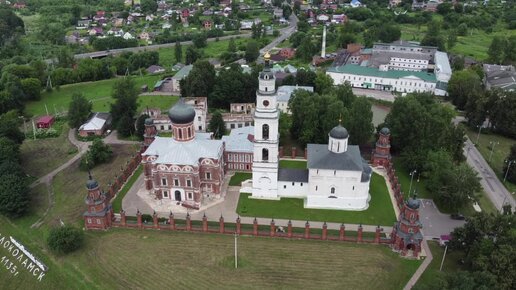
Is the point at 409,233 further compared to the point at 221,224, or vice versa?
the point at 221,224

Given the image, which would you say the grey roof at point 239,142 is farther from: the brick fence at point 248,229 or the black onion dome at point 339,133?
the brick fence at point 248,229

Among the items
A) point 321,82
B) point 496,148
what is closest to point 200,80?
point 321,82

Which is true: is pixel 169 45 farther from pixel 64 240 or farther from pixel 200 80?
pixel 64 240

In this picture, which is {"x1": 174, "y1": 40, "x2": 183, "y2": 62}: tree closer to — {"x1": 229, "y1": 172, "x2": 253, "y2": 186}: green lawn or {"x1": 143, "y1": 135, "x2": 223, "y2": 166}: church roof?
{"x1": 143, "y1": 135, "x2": 223, "y2": 166}: church roof

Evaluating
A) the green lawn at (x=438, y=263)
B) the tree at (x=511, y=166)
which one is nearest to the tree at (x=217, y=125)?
the green lawn at (x=438, y=263)

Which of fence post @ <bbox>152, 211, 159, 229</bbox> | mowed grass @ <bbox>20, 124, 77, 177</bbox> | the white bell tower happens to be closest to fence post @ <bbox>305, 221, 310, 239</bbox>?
the white bell tower

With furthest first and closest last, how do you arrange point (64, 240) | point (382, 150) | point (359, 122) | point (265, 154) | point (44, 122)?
point (44, 122)
point (359, 122)
point (382, 150)
point (265, 154)
point (64, 240)
